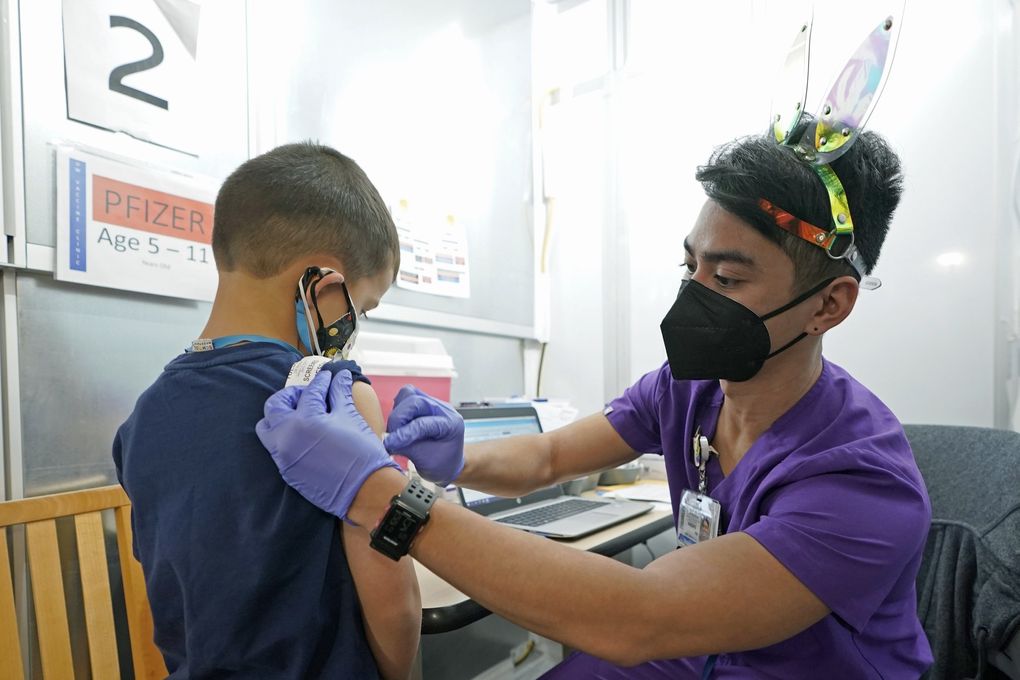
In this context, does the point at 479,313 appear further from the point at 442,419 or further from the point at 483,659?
the point at 442,419

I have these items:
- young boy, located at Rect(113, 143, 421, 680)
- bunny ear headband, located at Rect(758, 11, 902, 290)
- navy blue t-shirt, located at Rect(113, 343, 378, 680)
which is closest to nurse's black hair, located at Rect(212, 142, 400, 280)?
young boy, located at Rect(113, 143, 421, 680)

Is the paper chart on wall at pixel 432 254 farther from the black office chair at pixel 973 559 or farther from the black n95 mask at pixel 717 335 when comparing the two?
the black office chair at pixel 973 559

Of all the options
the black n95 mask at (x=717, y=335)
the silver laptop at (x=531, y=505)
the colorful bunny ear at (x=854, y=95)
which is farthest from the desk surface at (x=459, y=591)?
the colorful bunny ear at (x=854, y=95)

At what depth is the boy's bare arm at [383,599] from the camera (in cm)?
80

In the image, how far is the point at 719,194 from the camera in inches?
42.2

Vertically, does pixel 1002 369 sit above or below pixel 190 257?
below

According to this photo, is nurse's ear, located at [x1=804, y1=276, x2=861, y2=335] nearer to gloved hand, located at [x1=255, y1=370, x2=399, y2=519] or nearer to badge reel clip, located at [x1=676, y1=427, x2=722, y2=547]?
badge reel clip, located at [x1=676, y1=427, x2=722, y2=547]

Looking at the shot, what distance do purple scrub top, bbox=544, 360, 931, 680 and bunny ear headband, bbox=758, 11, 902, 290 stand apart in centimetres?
27

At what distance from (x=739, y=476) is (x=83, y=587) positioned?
130cm

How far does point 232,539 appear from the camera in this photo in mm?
759

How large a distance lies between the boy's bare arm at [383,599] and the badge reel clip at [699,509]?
0.57m

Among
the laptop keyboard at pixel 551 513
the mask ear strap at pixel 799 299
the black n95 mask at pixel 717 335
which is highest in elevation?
the mask ear strap at pixel 799 299

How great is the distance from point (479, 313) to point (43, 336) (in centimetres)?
151

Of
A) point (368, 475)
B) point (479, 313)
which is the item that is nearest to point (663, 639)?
point (368, 475)
